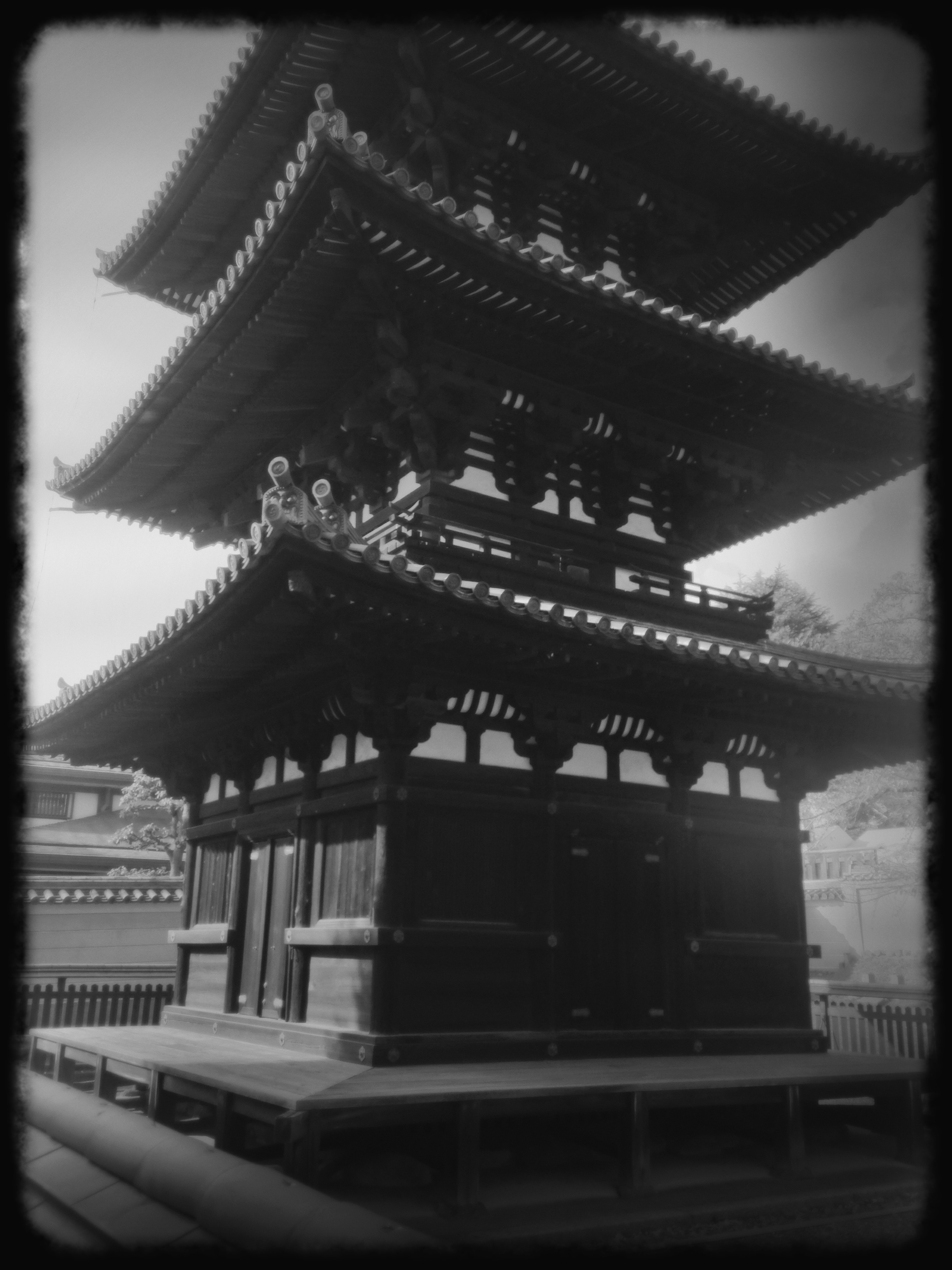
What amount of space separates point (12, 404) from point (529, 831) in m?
6.21

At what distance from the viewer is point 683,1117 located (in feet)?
33.6

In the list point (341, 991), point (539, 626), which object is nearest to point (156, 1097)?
point (341, 991)

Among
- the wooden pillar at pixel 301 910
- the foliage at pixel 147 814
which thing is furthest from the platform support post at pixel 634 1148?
the foliage at pixel 147 814

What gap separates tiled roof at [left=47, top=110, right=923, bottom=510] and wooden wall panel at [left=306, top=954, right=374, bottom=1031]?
6.75 meters

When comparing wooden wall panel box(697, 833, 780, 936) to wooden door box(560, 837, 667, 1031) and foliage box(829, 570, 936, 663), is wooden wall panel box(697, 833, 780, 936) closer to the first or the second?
wooden door box(560, 837, 667, 1031)

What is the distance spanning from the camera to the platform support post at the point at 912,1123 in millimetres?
10242

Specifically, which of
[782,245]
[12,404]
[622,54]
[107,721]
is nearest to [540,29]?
[622,54]

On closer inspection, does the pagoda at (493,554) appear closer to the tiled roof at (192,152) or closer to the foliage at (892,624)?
the tiled roof at (192,152)

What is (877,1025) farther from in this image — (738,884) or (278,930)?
(278,930)

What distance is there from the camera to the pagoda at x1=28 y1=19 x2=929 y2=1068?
376 inches

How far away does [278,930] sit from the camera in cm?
1164

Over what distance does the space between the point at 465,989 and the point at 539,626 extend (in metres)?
3.48

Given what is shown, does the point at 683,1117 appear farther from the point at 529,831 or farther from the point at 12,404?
the point at 12,404

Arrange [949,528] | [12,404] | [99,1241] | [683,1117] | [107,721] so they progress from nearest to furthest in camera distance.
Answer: [949,528] < [12,404] < [99,1241] < [683,1117] < [107,721]
